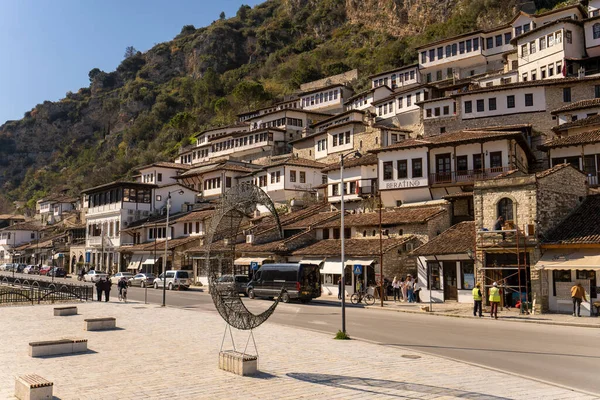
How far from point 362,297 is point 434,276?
16.9ft

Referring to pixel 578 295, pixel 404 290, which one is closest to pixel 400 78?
pixel 404 290

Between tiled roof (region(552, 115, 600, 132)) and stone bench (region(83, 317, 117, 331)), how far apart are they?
1545 inches

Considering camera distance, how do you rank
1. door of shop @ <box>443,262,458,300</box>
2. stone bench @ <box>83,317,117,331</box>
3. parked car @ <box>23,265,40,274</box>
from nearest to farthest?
stone bench @ <box>83,317,117,331</box> < door of shop @ <box>443,262,458,300</box> < parked car @ <box>23,265,40,274</box>

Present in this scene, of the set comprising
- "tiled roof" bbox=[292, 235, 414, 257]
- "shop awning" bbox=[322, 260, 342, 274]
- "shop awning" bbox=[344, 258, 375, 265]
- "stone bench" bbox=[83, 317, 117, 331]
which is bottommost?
"stone bench" bbox=[83, 317, 117, 331]

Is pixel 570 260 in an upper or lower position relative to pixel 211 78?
lower

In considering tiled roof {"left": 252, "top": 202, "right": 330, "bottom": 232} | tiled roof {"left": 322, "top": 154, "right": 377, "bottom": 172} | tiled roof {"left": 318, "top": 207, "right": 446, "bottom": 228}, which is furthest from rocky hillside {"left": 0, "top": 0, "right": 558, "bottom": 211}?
tiled roof {"left": 318, "top": 207, "right": 446, "bottom": 228}

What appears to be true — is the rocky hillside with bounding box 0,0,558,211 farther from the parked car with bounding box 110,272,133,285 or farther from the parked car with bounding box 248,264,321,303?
the parked car with bounding box 248,264,321,303

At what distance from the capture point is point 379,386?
11570 mm

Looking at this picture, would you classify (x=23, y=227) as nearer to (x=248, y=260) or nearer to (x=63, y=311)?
(x=248, y=260)

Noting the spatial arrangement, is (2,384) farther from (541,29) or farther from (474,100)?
(541,29)

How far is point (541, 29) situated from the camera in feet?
197

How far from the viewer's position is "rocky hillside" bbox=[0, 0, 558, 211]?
114 metres

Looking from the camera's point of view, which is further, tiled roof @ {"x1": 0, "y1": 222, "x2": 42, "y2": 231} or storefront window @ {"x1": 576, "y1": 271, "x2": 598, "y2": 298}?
tiled roof @ {"x1": 0, "y1": 222, "x2": 42, "y2": 231}

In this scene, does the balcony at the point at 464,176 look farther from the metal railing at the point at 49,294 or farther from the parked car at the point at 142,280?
the parked car at the point at 142,280
